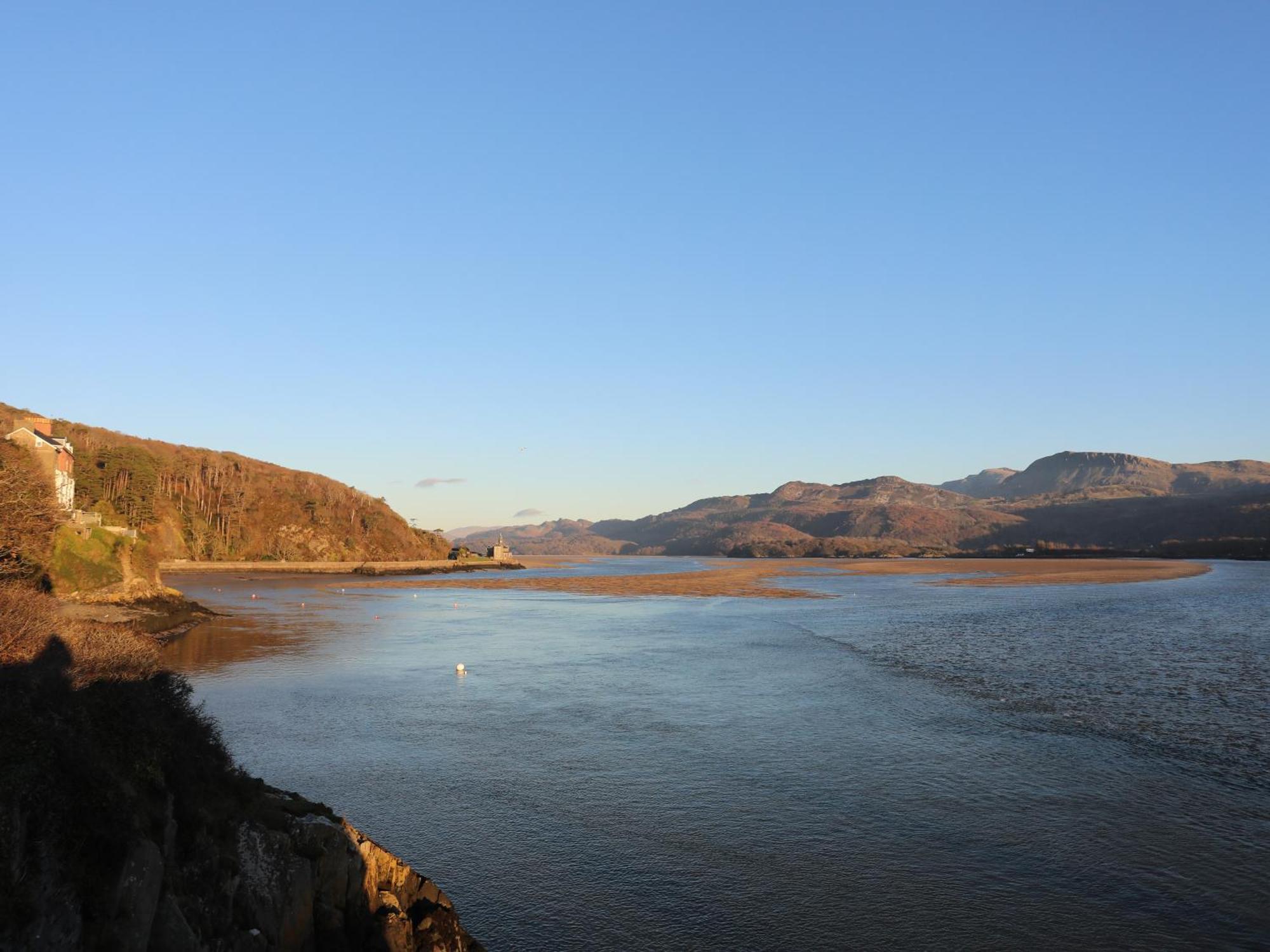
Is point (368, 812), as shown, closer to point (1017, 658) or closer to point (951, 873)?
point (951, 873)

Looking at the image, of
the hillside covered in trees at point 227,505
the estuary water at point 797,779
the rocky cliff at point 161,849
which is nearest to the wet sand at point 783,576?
the hillside covered in trees at point 227,505

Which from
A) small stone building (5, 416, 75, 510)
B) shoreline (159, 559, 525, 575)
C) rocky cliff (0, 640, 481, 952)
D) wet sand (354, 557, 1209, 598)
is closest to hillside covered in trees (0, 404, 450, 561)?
shoreline (159, 559, 525, 575)

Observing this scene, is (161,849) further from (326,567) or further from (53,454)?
(326,567)

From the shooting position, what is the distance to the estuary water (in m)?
13.2

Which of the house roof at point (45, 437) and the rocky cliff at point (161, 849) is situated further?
the house roof at point (45, 437)

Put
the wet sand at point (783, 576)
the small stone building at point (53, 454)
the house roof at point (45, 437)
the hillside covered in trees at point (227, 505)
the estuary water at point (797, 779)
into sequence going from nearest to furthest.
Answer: the estuary water at point (797, 779), the small stone building at point (53, 454), the house roof at point (45, 437), the wet sand at point (783, 576), the hillside covered in trees at point (227, 505)

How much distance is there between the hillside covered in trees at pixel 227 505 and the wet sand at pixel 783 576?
41.1 metres

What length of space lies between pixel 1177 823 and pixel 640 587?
8725cm

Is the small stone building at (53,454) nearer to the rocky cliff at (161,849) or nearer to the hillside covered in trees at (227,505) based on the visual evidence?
the hillside covered in trees at (227,505)

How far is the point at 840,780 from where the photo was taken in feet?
65.5

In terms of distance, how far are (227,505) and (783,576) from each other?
106909mm

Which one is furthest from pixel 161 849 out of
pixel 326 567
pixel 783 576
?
pixel 326 567

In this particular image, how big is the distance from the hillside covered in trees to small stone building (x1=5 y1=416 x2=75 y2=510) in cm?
2629

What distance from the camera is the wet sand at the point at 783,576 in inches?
3738
